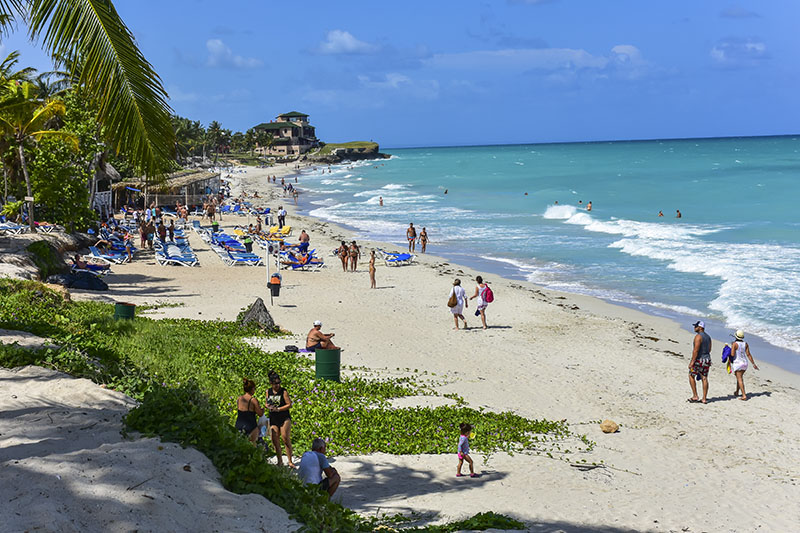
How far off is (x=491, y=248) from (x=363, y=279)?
10752 millimetres

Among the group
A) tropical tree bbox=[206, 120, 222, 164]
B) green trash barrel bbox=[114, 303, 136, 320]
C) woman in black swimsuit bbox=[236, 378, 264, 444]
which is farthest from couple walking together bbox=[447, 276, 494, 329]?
tropical tree bbox=[206, 120, 222, 164]

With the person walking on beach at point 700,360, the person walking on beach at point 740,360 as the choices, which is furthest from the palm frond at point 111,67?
the person walking on beach at point 740,360

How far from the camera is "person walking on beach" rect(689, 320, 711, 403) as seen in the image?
12.7 meters

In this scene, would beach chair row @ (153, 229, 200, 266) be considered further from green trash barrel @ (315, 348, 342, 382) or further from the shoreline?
green trash barrel @ (315, 348, 342, 382)

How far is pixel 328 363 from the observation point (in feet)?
38.8

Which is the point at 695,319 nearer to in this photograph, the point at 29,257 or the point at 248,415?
the point at 248,415

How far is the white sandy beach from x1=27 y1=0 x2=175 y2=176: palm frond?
8.38 ft

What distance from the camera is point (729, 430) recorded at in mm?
11828

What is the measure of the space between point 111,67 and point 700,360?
11.0 meters

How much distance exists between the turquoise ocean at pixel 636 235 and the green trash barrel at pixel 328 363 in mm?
10621

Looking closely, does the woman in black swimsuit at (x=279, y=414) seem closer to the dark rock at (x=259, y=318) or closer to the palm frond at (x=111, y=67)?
the palm frond at (x=111, y=67)

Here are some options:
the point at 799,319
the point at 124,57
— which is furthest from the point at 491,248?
the point at 124,57

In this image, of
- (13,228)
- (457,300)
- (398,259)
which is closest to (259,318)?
(457,300)

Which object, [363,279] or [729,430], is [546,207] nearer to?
[363,279]
